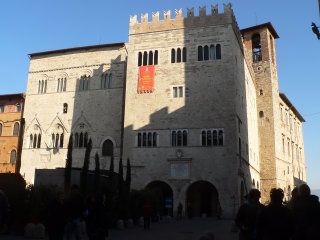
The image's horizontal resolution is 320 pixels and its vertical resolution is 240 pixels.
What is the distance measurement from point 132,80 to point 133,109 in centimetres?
281

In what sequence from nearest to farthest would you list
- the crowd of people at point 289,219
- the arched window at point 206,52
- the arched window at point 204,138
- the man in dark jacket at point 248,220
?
the crowd of people at point 289,219
the man in dark jacket at point 248,220
the arched window at point 204,138
the arched window at point 206,52

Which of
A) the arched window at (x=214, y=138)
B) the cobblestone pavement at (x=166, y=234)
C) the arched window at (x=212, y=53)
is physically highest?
the arched window at (x=212, y=53)

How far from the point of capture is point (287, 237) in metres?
5.01

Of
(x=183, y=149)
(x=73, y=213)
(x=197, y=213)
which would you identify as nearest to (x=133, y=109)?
(x=183, y=149)

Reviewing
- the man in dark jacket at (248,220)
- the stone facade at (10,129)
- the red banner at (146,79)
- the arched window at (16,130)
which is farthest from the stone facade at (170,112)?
the man in dark jacket at (248,220)

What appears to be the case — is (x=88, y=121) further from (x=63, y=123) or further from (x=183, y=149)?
(x=183, y=149)

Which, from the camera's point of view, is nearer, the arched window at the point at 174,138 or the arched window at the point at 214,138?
the arched window at the point at 214,138

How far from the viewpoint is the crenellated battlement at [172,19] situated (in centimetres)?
3042

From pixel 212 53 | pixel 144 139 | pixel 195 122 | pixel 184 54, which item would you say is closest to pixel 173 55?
pixel 184 54

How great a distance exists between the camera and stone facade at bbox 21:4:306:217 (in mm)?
27938

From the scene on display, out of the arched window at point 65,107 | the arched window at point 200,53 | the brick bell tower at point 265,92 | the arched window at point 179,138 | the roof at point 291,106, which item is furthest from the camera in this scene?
the roof at point 291,106

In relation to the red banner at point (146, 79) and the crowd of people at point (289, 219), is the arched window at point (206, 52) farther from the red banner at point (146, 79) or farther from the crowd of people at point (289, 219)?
the crowd of people at point (289, 219)

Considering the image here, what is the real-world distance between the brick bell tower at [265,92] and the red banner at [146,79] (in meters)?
13.5

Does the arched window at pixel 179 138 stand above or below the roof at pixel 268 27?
below
